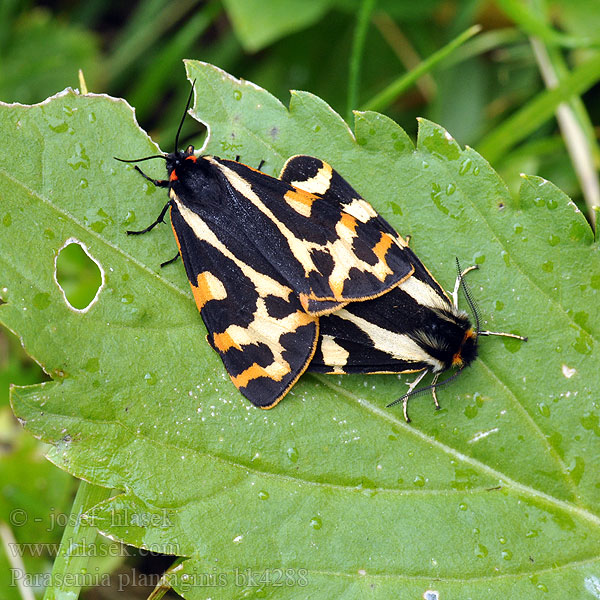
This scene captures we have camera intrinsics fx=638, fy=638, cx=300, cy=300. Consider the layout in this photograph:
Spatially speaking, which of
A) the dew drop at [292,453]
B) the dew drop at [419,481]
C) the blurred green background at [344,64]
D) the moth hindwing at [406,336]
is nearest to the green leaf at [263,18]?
the blurred green background at [344,64]

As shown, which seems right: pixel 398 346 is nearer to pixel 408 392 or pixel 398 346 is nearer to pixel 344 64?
pixel 408 392

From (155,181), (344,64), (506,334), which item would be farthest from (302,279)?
(344,64)

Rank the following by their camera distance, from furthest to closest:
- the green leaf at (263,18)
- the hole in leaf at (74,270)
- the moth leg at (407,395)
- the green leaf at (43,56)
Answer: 1. the green leaf at (43,56)
2. the green leaf at (263,18)
3. the hole in leaf at (74,270)
4. the moth leg at (407,395)

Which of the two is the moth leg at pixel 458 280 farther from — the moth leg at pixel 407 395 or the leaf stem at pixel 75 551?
the leaf stem at pixel 75 551

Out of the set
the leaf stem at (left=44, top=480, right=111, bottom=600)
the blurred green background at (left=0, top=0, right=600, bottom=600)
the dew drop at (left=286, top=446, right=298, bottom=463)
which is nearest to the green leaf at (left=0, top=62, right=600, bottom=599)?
the dew drop at (left=286, top=446, right=298, bottom=463)

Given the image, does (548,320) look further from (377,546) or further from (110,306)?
(110,306)

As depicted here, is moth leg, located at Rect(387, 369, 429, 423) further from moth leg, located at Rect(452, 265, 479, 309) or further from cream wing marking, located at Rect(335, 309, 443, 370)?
moth leg, located at Rect(452, 265, 479, 309)

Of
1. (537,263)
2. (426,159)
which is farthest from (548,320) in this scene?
(426,159)
